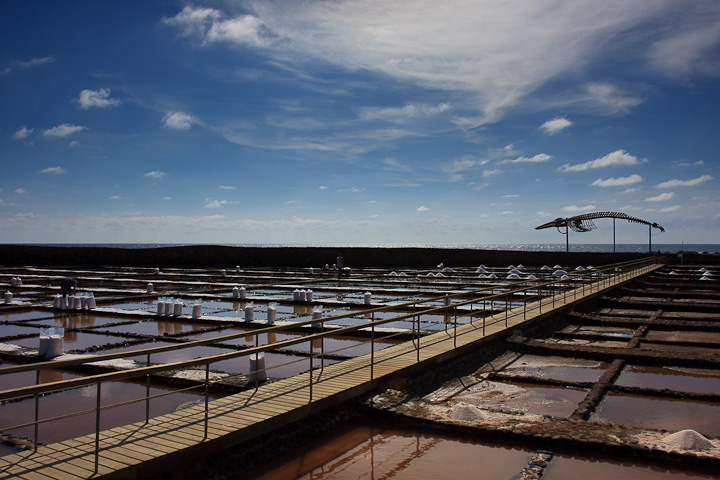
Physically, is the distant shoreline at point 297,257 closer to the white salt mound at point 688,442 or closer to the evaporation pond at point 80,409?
the white salt mound at point 688,442

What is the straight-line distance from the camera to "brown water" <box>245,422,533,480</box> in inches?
242

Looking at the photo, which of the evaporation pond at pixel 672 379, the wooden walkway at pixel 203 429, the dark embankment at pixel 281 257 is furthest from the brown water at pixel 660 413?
the dark embankment at pixel 281 257

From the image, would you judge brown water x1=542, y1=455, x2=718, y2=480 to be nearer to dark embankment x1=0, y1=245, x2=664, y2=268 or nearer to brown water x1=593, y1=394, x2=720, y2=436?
brown water x1=593, y1=394, x2=720, y2=436

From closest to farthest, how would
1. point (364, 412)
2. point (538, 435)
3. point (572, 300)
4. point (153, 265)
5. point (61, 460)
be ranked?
1. point (61, 460)
2. point (538, 435)
3. point (364, 412)
4. point (572, 300)
5. point (153, 265)

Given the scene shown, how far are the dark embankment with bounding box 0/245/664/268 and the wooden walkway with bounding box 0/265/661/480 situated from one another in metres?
36.6

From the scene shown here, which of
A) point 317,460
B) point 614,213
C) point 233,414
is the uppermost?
point 614,213

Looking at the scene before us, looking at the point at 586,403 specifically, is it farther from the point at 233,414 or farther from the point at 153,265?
the point at 153,265

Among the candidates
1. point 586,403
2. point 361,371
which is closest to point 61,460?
point 361,371

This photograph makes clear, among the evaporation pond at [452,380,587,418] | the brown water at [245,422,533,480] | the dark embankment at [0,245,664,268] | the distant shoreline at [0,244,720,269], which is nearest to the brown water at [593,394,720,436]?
the evaporation pond at [452,380,587,418]

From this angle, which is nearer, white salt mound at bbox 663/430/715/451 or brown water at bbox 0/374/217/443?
white salt mound at bbox 663/430/715/451

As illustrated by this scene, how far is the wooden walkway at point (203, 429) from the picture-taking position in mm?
5059

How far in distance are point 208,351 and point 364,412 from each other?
19.9 ft

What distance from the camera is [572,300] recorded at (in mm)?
19641

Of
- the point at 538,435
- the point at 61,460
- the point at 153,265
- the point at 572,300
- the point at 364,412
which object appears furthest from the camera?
the point at 153,265
